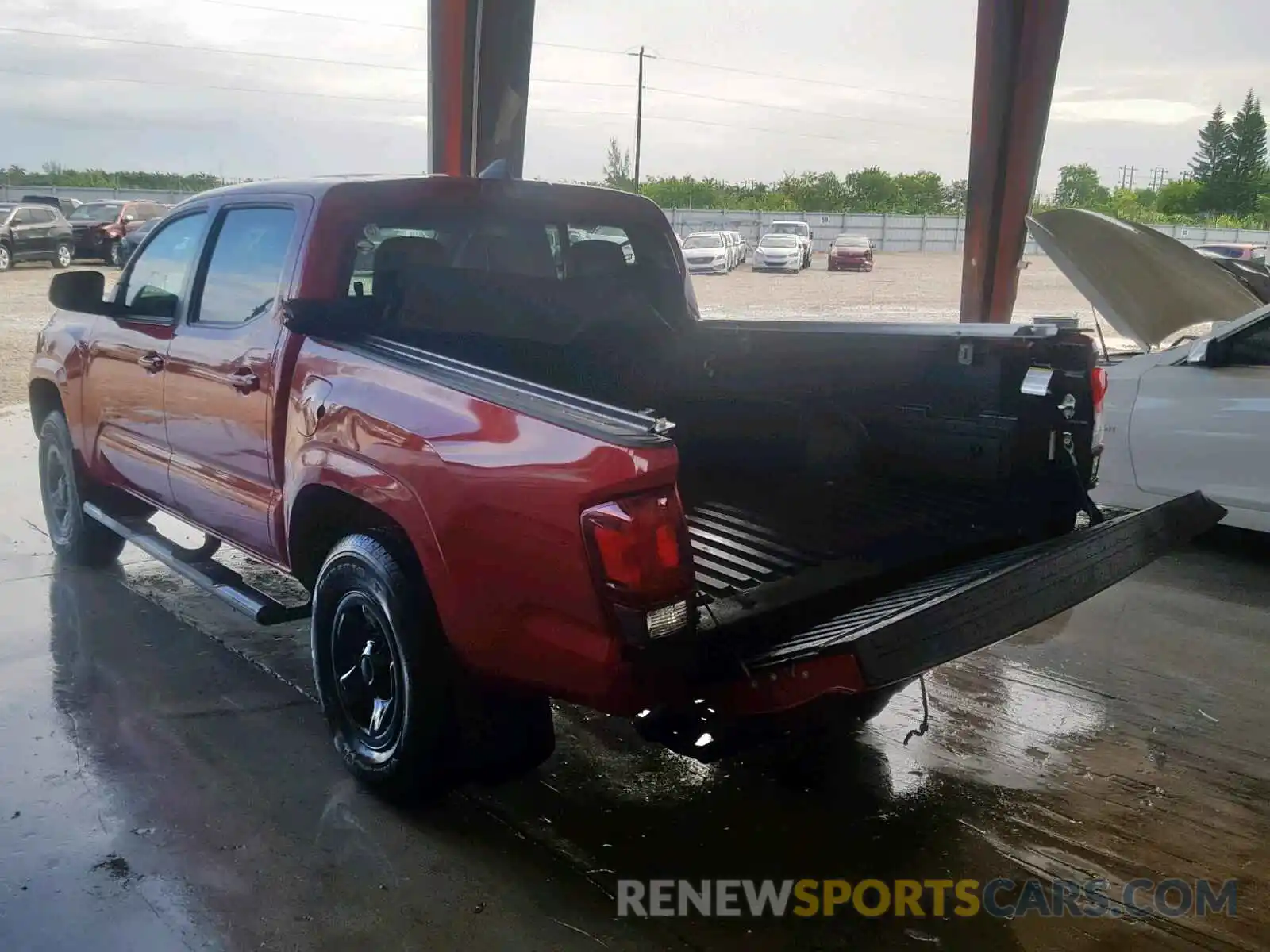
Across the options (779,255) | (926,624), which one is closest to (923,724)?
(926,624)

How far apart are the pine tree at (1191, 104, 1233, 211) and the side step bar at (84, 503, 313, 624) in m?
32.4

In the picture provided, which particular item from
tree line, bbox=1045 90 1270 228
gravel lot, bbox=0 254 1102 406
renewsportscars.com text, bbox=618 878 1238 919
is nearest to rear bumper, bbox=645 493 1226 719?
renewsportscars.com text, bbox=618 878 1238 919

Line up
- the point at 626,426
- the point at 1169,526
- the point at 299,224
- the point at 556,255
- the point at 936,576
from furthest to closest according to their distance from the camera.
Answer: the point at 556,255 < the point at 299,224 < the point at 1169,526 < the point at 936,576 < the point at 626,426

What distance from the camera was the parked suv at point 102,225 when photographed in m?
25.5

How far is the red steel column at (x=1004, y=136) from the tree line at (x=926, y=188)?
2165cm

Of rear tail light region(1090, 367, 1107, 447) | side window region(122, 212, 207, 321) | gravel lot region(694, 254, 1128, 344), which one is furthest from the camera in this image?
gravel lot region(694, 254, 1128, 344)

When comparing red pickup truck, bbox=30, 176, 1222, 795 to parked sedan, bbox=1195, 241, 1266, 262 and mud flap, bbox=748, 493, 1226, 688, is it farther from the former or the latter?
parked sedan, bbox=1195, 241, 1266, 262

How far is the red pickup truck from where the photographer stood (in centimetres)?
260

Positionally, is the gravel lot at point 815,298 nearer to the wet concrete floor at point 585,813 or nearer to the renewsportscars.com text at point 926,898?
the wet concrete floor at point 585,813

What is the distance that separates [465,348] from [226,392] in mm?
871

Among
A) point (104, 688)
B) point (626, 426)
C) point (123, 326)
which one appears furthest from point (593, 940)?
point (123, 326)

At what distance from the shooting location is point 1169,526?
3447mm

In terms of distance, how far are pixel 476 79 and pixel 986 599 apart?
8.95 metres

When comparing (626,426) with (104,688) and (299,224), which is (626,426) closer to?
(299,224)
